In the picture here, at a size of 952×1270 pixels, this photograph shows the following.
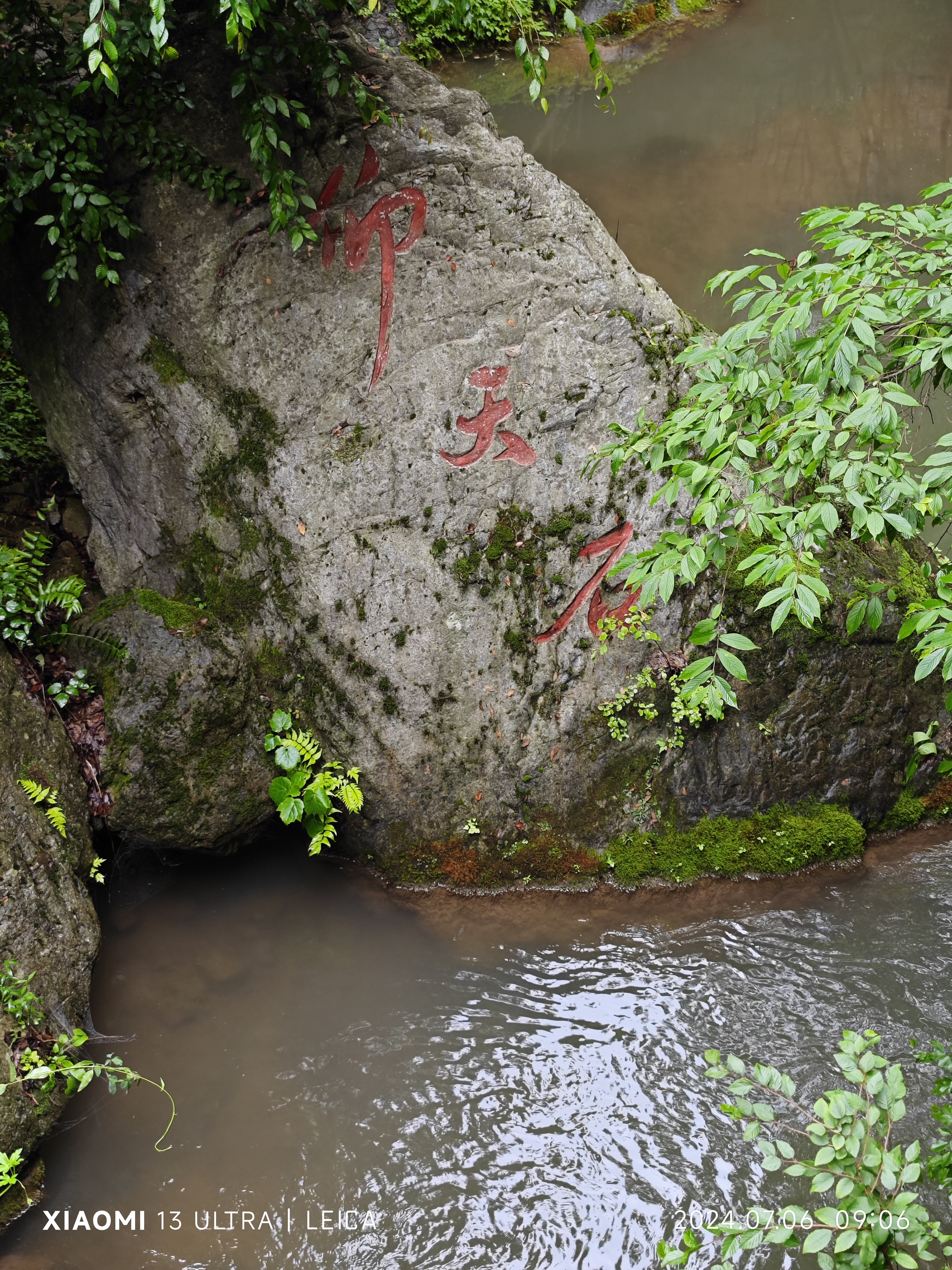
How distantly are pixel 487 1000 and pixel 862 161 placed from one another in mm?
9468

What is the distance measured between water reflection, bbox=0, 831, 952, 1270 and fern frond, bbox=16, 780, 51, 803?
881 mm

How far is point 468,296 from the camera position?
13.8 feet

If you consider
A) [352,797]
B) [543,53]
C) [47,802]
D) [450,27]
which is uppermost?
[450,27]

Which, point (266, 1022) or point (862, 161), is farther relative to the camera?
point (862, 161)

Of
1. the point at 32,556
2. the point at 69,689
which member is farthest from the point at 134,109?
the point at 69,689

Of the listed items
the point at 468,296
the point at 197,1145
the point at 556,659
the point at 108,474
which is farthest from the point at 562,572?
the point at 197,1145

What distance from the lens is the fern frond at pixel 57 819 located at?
142 inches

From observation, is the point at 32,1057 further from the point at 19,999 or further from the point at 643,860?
the point at 643,860

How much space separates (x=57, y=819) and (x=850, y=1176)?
3.11 m

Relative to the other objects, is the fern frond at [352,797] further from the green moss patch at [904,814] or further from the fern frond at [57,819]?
the green moss patch at [904,814]

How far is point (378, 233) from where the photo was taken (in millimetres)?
4219

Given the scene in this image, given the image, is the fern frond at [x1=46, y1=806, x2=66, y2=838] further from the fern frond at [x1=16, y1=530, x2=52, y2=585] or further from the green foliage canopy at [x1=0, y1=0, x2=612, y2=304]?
the green foliage canopy at [x1=0, y1=0, x2=612, y2=304]

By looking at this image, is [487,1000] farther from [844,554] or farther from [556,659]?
[844,554]

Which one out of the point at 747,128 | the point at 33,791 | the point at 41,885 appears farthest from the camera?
the point at 747,128
